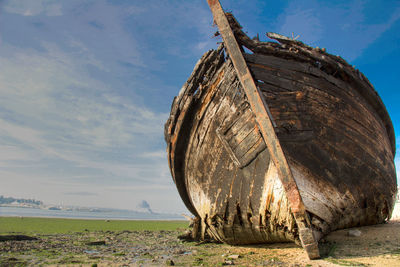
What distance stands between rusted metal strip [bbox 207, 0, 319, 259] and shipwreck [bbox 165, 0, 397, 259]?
13 millimetres

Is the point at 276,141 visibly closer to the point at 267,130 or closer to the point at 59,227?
the point at 267,130

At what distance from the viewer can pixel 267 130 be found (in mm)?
3656

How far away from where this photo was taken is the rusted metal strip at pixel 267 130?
3158 mm

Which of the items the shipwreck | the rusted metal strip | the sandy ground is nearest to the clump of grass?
the sandy ground

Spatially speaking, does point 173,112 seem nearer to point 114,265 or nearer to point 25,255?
point 114,265

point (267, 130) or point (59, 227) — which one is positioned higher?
point (267, 130)

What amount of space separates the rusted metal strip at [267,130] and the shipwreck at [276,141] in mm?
13

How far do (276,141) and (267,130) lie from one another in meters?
0.21

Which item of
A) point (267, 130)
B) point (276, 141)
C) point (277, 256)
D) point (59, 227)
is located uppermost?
point (267, 130)

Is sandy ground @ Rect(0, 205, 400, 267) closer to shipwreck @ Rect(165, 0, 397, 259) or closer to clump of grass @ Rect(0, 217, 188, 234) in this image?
shipwreck @ Rect(165, 0, 397, 259)

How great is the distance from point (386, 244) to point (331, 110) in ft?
7.09

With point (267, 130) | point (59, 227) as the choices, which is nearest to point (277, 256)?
point (267, 130)

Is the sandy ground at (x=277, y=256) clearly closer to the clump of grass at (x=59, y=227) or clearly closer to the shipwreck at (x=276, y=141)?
the shipwreck at (x=276, y=141)

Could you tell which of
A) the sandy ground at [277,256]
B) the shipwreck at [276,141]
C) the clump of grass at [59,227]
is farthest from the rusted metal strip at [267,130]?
the clump of grass at [59,227]
